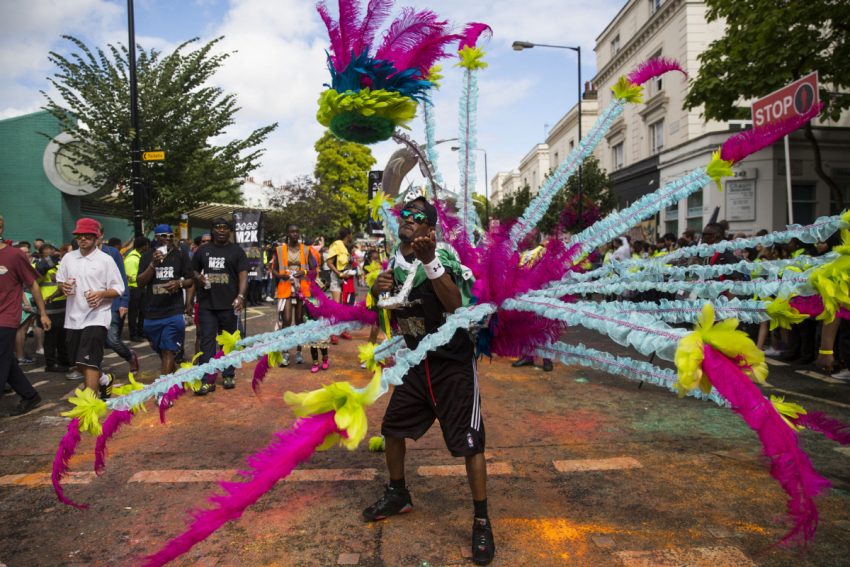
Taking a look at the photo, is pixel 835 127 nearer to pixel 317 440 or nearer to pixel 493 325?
pixel 493 325

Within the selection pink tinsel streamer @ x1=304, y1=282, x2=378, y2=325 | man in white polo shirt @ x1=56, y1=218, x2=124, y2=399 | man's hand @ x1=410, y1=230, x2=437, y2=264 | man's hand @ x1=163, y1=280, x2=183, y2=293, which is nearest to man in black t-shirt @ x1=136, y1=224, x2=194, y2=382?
man's hand @ x1=163, y1=280, x2=183, y2=293

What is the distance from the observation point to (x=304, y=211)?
28094 millimetres

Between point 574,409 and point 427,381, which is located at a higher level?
point 427,381

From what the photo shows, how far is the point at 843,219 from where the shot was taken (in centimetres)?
246

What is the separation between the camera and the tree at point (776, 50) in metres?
12.3

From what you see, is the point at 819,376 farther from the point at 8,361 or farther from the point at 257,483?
the point at 8,361

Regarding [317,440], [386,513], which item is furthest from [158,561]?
[386,513]

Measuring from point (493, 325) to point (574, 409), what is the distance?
2.89 m

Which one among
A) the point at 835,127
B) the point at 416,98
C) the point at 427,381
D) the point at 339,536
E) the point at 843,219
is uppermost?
the point at 835,127

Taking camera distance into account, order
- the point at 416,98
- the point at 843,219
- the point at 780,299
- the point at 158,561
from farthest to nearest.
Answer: the point at 416,98 → the point at 843,219 → the point at 780,299 → the point at 158,561

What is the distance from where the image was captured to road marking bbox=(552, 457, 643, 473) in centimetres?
393

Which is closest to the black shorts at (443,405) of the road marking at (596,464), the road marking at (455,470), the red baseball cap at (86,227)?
the road marking at (455,470)

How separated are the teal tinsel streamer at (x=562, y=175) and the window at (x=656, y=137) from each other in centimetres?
2344

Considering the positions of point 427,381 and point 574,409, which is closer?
point 427,381
